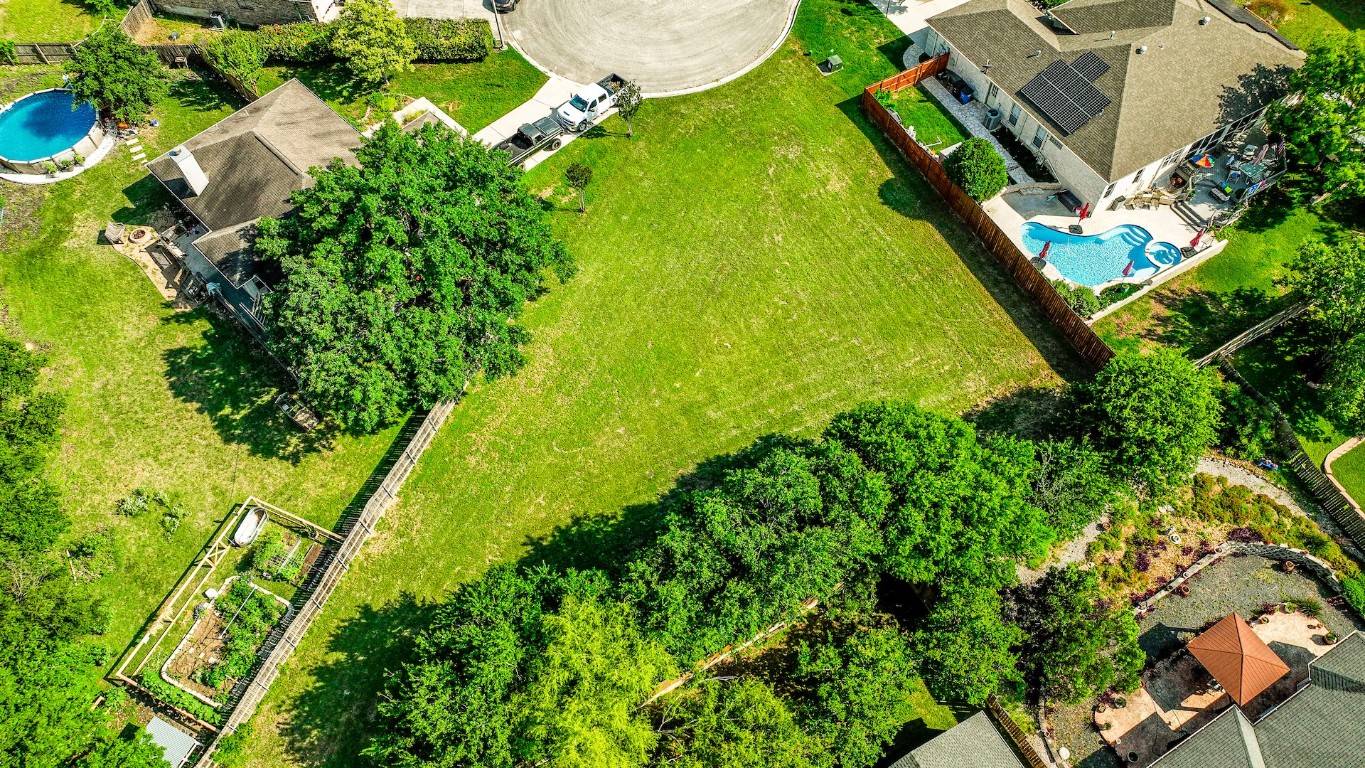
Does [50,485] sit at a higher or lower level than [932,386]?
higher

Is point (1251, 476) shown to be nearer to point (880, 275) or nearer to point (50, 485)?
point (880, 275)

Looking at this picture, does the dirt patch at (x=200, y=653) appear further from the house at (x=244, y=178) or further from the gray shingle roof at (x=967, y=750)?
the gray shingle roof at (x=967, y=750)

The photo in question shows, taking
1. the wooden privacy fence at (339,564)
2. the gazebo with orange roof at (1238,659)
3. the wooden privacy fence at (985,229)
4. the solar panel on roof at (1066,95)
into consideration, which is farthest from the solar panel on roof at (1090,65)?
the wooden privacy fence at (339,564)

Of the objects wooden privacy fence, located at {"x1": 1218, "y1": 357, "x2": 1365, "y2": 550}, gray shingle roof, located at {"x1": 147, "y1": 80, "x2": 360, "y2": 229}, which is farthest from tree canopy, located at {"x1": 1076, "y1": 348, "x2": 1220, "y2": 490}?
gray shingle roof, located at {"x1": 147, "y1": 80, "x2": 360, "y2": 229}

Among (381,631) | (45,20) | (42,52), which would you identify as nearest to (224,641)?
(381,631)

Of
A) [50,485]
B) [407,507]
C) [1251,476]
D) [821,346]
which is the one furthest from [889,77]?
[50,485]

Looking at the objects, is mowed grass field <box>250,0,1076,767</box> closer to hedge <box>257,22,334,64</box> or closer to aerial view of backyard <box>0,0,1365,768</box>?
aerial view of backyard <box>0,0,1365,768</box>

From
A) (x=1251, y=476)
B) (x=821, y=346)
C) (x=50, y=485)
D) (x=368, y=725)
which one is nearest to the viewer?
(x=368, y=725)
